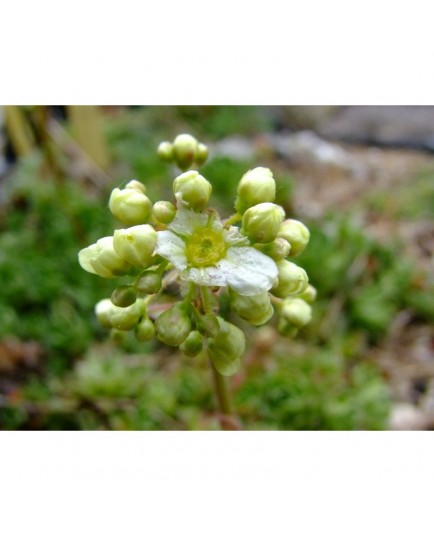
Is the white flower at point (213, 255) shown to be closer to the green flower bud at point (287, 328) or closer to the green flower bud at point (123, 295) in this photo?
the green flower bud at point (123, 295)

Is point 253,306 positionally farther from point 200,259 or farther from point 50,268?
point 50,268

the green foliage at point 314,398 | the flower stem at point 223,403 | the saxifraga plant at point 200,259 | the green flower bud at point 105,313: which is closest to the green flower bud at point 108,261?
the saxifraga plant at point 200,259

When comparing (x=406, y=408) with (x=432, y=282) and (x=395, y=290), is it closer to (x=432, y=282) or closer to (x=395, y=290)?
(x=395, y=290)

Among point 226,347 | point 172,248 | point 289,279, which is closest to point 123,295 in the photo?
point 172,248

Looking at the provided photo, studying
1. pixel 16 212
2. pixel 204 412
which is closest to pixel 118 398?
pixel 204 412

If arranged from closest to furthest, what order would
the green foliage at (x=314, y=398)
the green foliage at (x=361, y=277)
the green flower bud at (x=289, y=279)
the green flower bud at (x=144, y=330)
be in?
the green flower bud at (x=289, y=279)
the green flower bud at (x=144, y=330)
the green foliage at (x=314, y=398)
the green foliage at (x=361, y=277)

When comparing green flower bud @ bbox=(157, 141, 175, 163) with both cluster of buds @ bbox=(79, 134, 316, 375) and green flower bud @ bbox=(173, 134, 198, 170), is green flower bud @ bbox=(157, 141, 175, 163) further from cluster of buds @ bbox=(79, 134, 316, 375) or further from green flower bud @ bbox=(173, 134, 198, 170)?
cluster of buds @ bbox=(79, 134, 316, 375)

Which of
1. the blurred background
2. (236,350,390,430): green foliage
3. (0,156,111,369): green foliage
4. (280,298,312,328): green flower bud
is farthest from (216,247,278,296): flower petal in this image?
(0,156,111,369): green foliage
